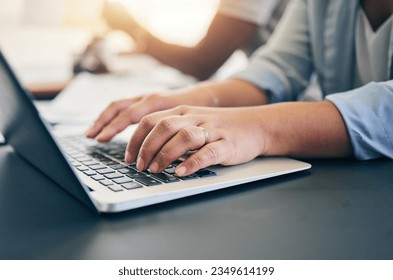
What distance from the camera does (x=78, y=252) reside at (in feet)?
1.23

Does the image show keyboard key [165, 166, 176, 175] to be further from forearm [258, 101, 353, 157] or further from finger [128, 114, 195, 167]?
forearm [258, 101, 353, 157]

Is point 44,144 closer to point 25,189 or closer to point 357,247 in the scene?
point 25,189

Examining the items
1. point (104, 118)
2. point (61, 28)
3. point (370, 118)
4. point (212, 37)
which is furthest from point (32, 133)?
point (61, 28)

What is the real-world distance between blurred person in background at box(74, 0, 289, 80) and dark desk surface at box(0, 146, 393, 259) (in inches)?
34.1

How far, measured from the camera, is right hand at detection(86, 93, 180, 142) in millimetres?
738

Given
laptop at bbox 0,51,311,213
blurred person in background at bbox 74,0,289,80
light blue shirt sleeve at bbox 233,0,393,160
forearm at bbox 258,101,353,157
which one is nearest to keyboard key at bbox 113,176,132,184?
laptop at bbox 0,51,311,213

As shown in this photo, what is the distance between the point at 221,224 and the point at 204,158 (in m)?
0.11

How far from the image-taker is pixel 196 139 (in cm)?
54

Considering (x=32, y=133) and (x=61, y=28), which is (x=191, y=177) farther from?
(x=61, y=28)

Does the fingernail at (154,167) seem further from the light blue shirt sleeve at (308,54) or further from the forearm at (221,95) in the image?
the light blue shirt sleeve at (308,54)

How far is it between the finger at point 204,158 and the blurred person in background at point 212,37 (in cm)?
84

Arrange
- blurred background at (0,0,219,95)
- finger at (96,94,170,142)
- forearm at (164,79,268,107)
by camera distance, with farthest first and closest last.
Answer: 1. blurred background at (0,0,219,95)
2. forearm at (164,79,268,107)
3. finger at (96,94,170,142)

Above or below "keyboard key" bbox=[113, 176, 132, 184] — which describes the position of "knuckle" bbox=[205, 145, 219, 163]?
above

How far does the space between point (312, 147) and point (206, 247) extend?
301mm
